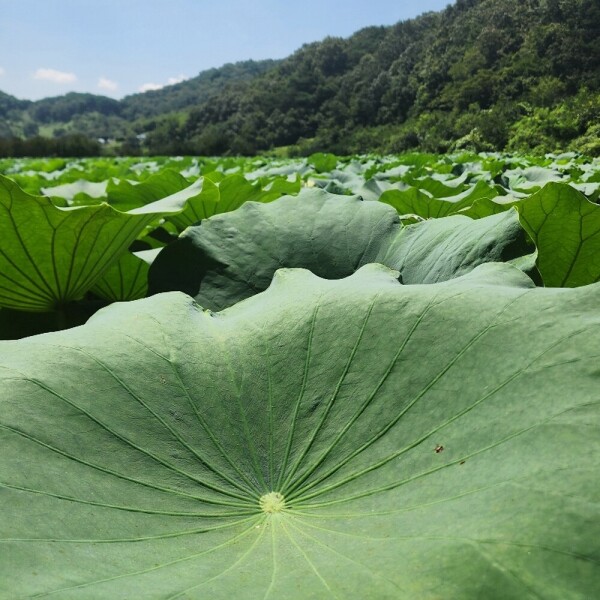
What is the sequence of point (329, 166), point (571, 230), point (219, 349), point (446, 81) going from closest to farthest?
point (219, 349) < point (571, 230) < point (329, 166) < point (446, 81)

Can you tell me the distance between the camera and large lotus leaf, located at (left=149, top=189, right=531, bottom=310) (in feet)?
4.35

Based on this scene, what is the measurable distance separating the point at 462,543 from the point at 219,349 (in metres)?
0.47

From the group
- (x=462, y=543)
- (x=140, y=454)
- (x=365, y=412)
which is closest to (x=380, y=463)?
(x=365, y=412)

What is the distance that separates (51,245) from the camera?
131cm

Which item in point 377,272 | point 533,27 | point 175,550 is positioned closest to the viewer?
point 175,550

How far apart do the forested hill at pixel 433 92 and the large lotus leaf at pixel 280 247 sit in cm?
2179

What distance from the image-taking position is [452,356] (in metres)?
0.76

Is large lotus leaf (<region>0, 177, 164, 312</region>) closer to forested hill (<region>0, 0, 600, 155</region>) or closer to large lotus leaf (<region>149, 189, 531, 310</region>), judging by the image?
large lotus leaf (<region>149, 189, 531, 310</region>)

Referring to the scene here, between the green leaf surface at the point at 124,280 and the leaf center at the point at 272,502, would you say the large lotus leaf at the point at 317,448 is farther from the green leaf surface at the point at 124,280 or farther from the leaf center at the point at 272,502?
the green leaf surface at the point at 124,280

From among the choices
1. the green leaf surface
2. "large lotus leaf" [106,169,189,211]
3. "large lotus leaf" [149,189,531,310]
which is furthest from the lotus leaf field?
"large lotus leaf" [106,169,189,211]

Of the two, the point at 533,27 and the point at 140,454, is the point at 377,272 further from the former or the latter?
the point at 533,27

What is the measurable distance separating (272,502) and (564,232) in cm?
89

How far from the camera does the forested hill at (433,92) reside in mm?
29516

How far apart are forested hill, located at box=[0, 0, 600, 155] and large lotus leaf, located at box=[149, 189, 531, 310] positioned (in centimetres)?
2179
